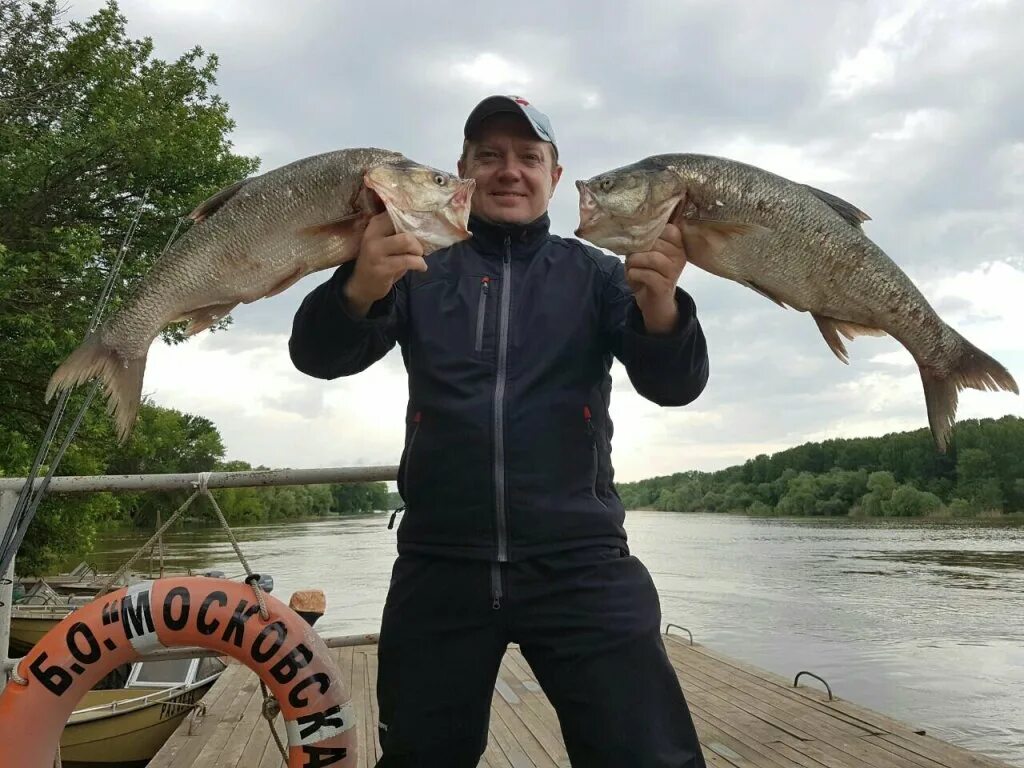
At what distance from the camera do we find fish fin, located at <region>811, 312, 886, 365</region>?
2.53 meters

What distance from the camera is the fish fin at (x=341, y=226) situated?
242cm

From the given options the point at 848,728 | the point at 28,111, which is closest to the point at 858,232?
the point at 848,728

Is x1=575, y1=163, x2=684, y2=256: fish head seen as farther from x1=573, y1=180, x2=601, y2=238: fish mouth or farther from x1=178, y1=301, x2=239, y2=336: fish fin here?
x1=178, y1=301, x2=239, y2=336: fish fin

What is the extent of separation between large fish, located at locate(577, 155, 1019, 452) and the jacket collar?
0.22m

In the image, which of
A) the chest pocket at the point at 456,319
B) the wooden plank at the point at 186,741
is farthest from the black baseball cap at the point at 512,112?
the wooden plank at the point at 186,741

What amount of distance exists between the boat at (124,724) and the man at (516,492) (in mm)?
4971

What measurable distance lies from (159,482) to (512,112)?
9.61ft

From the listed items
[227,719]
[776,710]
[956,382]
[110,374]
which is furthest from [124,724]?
[956,382]

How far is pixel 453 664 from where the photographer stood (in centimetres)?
224

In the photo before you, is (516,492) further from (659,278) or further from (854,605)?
(854,605)

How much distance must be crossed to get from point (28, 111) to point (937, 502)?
60671 mm

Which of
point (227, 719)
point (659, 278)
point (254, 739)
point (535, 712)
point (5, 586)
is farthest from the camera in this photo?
point (535, 712)

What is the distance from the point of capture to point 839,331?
100 inches

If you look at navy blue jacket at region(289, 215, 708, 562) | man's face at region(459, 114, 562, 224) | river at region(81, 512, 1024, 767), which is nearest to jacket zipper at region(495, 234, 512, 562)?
navy blue jacket at region(289, 215, 708, 562)
